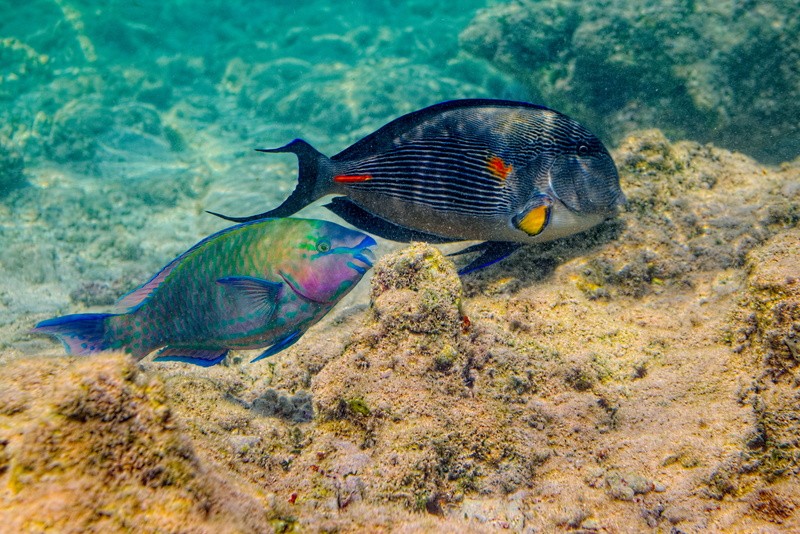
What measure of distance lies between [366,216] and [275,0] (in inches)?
852

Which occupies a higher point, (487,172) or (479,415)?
(487,172)

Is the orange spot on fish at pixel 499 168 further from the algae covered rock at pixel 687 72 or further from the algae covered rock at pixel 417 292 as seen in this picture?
the algae covered rock at pixel 687 72

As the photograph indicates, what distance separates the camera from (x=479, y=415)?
5.97 ft

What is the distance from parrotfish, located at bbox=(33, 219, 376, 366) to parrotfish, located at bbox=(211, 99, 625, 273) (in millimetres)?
396

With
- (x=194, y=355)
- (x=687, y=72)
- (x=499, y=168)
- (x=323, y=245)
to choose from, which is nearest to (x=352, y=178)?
(x=323, y=245)

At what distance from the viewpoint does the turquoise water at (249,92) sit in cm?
642

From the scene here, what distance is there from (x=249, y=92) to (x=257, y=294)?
44.5 ft

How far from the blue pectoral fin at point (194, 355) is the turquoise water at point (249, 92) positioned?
7.12 ft

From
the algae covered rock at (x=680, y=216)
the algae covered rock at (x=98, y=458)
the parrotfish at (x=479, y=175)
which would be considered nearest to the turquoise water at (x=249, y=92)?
the parrotfish at (x=479, y=175)

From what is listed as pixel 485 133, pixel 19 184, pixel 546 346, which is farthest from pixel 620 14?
pixel 19 184

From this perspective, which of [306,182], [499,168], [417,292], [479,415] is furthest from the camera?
[306,182]

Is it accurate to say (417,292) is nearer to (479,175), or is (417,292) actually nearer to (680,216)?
(479,175)

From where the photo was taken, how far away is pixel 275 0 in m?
20.3

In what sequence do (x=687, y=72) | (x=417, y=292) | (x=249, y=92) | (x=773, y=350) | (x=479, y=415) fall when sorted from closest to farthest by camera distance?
(x=773, y=350) → (x=479, y=415) → (x=417, y=292) → (x=687, y=72) → (x=249, y=92)
